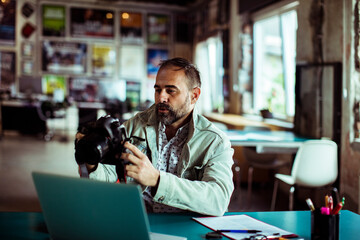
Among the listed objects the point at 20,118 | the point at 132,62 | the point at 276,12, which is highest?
the point at 276,12

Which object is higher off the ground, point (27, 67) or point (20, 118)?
point (27, 67)

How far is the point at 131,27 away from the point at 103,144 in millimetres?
10595

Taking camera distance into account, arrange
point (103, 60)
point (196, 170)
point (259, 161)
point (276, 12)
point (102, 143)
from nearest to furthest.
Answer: point (102, 143) → point (196, 170) → point (259, 161) → point (276, 12) → point (103, 60)

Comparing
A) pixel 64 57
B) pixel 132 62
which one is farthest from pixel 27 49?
pixel 132 62

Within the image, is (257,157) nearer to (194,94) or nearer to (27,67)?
(194,94)

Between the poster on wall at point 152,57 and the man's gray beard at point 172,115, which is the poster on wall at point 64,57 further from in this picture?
the man's gray beard at point 172,115

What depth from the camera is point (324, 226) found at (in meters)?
1.26

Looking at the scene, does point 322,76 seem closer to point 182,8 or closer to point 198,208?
point 198,208

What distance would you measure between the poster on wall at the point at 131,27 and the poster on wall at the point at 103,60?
51 centimetres

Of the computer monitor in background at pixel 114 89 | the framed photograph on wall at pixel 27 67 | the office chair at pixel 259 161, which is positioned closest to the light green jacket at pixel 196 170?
the office chair at pixel 259 161

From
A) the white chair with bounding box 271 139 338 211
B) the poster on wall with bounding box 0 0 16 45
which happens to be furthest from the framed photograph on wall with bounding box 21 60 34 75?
the white chair with bounding box 271 139 338 211

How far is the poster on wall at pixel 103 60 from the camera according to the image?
11.4 meters

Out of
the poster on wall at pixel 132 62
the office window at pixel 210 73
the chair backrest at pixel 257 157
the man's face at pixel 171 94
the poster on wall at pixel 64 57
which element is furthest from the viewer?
the poster on wall at pixel 132 62

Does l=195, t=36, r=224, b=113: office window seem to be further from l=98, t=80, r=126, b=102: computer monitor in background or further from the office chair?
the office chair
